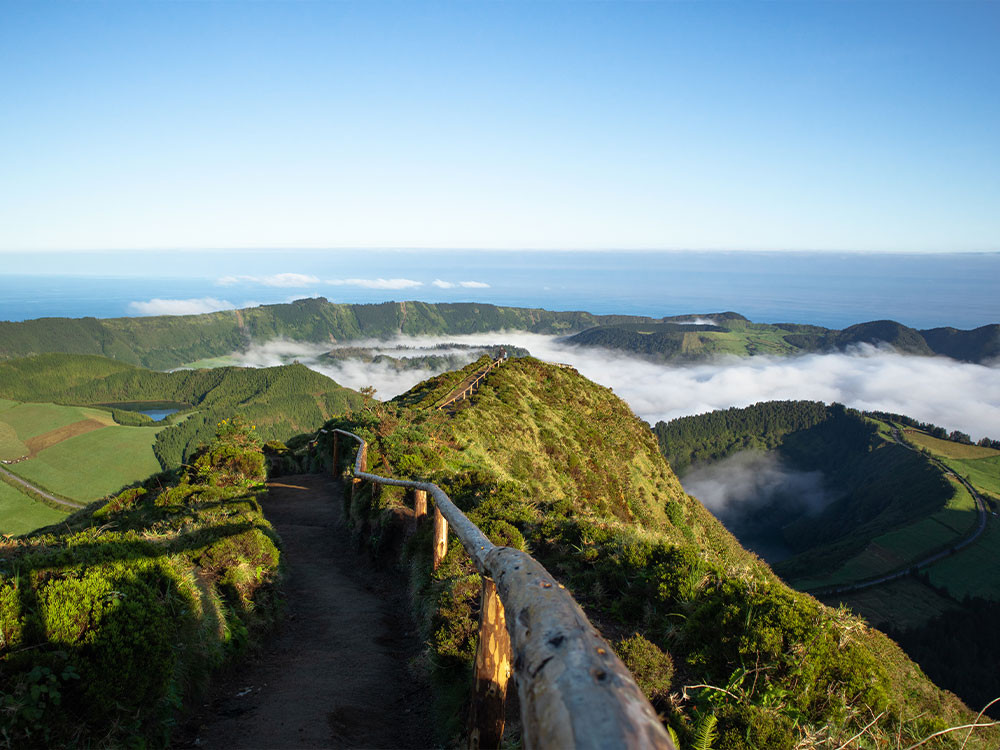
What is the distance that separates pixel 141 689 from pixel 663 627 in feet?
15.8

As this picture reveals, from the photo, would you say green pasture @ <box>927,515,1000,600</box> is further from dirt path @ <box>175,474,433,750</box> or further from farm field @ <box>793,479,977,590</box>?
dirt path @ <box>175,474,433,750</box>

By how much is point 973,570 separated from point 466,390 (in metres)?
145

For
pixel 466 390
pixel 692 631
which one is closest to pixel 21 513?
pixel 466 390

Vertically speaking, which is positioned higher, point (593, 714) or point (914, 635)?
point (593, 714)

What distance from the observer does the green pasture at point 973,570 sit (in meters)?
115

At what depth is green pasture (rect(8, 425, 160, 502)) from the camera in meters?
130

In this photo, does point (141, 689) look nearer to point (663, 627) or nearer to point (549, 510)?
point (663, 627)

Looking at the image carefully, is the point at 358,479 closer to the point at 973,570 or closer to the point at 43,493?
the point at 43,493

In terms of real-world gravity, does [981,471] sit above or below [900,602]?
above

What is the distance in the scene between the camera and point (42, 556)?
15.6ft

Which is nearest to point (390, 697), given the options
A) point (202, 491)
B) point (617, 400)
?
point (202, 491)

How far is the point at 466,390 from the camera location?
3544cm

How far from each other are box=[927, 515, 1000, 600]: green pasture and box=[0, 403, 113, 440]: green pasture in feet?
787

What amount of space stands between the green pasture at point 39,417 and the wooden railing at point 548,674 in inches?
8074
